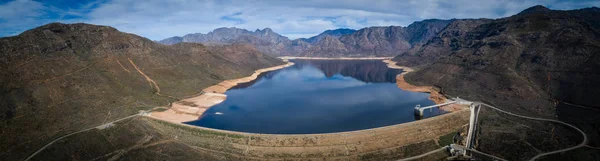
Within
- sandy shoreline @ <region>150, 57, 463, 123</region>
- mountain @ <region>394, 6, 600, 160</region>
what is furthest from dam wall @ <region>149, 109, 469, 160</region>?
sandy shoreline @ <region>150, 57, 463, 123</region>

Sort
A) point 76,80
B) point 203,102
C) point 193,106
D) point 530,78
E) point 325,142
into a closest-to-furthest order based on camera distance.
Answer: point 325,142 → point 76,80 → point 193,106 → point 203,102 → point 530,78

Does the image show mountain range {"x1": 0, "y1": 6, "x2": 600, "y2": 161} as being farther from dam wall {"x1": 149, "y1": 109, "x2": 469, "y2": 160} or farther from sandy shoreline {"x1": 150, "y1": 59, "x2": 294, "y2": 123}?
sandy shoreline {"x1": 150, "y1": 59, "x2": 294, "y2": 123}

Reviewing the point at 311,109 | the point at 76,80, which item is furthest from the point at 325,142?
the point at 76,80

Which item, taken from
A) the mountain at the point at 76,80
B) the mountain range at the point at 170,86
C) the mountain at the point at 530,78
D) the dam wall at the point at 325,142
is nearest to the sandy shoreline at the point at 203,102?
the mountain range at the point at 170,86

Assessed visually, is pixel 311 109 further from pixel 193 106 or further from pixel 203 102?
pixel 203 102

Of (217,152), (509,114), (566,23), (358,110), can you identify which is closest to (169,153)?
(217,152)
